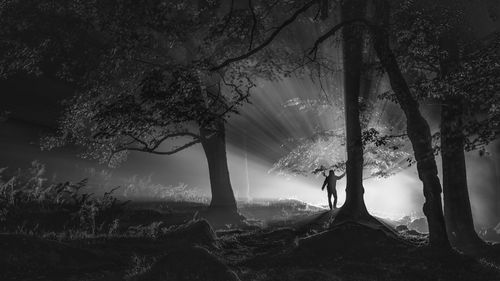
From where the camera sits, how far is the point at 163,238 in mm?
13547

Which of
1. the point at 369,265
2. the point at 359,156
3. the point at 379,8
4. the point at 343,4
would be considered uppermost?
the point at 343,4

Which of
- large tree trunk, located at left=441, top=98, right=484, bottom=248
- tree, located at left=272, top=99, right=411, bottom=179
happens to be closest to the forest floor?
large tree trunk, located at left=441, top=98, right=484, bottom=248

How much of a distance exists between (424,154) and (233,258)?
5383 mm

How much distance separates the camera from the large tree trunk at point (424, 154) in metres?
11.8

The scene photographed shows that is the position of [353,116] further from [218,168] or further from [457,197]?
[218,168]

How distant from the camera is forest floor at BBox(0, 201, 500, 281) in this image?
29.9 feet

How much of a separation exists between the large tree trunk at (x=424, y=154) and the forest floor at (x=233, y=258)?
1.71 ft

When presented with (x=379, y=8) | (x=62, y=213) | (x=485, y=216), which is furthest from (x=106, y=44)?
(x=485, y=216)

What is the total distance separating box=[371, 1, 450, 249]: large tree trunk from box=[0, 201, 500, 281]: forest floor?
0.52 m

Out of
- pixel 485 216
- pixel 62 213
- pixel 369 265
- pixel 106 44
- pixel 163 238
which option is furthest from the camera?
pixel 485 216

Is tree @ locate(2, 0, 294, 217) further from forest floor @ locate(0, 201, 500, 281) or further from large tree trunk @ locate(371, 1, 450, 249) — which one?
large tree trunk @ locate(371, 1, 450, 249)

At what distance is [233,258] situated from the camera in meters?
12.2

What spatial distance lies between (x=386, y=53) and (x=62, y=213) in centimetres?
1156

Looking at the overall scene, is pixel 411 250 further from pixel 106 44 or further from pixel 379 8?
pixel 106 44
